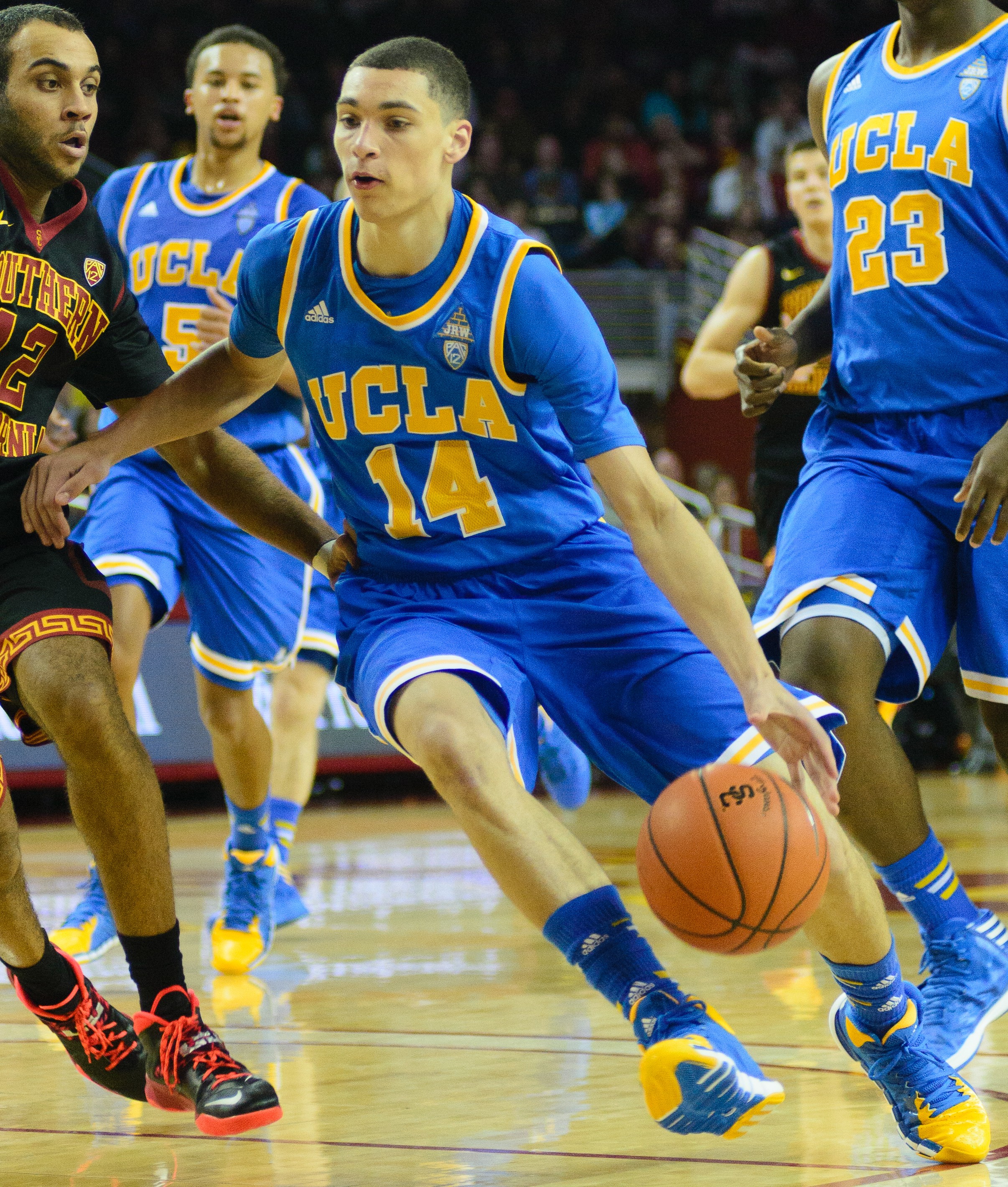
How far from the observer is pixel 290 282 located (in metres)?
3.61

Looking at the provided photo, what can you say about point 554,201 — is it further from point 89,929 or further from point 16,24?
point 16,24

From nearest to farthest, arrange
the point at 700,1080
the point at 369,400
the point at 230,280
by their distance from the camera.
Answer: the point at 700,1080 → the point at 369,400 → the point at 230,280

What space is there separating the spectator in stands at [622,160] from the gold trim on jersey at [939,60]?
560 inches

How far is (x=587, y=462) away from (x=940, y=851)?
1215 mm

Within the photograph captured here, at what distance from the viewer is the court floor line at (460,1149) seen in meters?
3.07

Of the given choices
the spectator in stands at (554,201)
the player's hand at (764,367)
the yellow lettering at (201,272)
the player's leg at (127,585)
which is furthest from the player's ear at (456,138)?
the spectator in stands at (554,201)

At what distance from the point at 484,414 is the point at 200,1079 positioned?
140 centimetres

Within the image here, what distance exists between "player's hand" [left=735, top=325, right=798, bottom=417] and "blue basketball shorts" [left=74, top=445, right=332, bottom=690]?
2209mm

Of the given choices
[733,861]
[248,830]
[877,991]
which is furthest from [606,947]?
[248,830]

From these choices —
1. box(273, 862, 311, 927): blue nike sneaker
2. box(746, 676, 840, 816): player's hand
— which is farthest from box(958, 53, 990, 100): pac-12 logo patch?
box(273, 862, 311, 927): blue nike sneaker

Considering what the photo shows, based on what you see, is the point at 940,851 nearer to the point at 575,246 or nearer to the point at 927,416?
the point at 927,416

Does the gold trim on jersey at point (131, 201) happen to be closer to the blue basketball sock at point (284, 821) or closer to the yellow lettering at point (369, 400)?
the blue basketball sock at point (284, 821)

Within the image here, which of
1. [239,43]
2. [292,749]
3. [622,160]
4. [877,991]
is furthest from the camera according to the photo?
[622,160]

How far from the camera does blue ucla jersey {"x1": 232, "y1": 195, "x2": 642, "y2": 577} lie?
11.4 feet
